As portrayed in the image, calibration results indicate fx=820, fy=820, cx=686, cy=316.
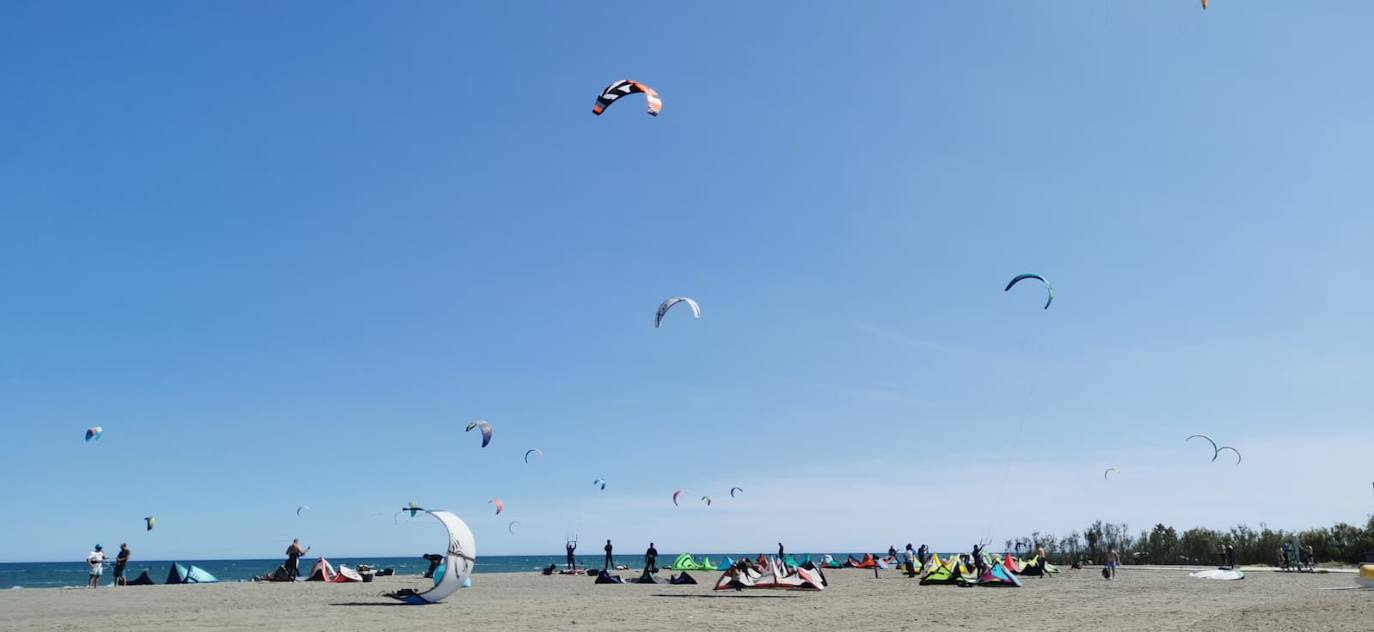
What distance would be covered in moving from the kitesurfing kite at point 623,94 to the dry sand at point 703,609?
9.41m

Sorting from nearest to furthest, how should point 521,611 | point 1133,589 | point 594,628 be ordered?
point 594,628
point 521,611
point 1133,589

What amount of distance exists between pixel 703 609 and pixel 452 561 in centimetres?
539

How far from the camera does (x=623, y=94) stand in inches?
669

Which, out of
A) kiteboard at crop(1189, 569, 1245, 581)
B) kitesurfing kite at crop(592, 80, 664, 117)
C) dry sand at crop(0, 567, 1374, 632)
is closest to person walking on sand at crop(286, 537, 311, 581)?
dry sand at crop(0, 567, 1374, 632)

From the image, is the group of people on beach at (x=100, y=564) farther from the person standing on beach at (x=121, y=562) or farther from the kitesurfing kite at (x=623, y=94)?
the kitesurfing kite at (x=623, y=94)

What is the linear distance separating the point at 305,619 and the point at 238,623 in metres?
1.04

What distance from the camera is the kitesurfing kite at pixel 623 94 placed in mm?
15839

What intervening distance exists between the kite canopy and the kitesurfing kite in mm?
8991

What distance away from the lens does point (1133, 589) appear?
943 inches

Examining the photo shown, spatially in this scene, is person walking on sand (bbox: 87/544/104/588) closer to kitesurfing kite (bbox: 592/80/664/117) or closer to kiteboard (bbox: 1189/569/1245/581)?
kitesurfing kite (bbox: 592/80/664/117)

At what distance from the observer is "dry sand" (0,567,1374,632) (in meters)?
13.5

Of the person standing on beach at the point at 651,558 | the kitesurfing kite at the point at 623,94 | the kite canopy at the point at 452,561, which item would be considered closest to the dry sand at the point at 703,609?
the kite canopy at the point at 452,561

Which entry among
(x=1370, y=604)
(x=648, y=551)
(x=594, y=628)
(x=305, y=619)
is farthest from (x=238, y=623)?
(x=1370, y=604)

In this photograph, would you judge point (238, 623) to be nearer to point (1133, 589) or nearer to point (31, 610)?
point (31, 610)
